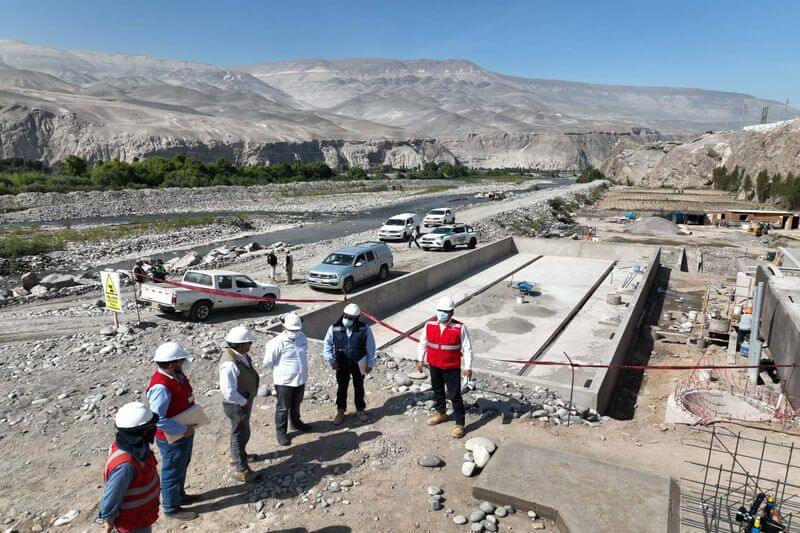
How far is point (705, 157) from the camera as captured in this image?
10156 cm

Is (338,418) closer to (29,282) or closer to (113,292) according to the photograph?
(113,292)

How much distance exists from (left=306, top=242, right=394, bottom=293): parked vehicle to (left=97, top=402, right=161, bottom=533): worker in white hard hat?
14.7 m

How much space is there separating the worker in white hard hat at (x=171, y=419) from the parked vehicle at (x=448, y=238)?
24.0 m

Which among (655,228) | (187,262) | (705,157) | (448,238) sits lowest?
(187,262)

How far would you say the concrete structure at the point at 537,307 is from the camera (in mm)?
12883

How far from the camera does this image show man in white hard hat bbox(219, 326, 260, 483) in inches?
221

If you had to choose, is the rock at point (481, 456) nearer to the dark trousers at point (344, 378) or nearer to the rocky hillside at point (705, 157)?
the dark trousers at point (344, 378)

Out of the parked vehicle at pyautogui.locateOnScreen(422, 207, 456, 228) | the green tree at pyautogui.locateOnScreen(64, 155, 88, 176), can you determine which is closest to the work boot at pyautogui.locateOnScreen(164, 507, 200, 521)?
the parked vehicle at pyautogui.locateOnScreen(422, 207, 456, 228)

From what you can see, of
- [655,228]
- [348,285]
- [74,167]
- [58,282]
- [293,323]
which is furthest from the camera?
[74,167]

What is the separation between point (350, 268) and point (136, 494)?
15.5 m

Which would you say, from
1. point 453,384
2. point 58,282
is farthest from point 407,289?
point 58,282

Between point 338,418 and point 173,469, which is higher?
point 173,469

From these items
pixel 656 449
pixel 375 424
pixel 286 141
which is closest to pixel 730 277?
pixel 656 449

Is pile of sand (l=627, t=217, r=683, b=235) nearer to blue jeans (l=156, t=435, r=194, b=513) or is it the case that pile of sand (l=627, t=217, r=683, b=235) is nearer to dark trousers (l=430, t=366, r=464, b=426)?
dark trousers (l=430, t=366, r=464, b=426)
